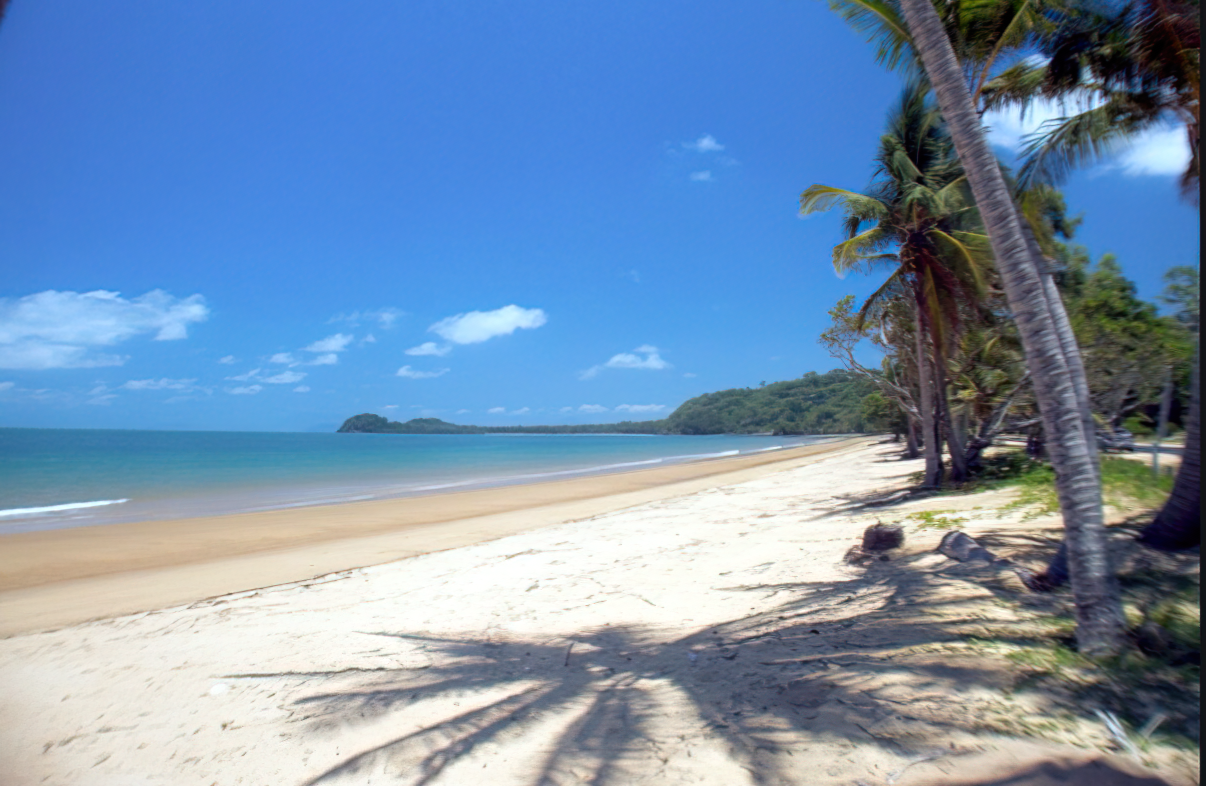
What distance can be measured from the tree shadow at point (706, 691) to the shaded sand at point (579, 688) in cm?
2

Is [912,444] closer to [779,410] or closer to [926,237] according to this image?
[926,237]

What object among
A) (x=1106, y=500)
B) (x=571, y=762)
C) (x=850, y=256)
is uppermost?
(x=850, y=256)

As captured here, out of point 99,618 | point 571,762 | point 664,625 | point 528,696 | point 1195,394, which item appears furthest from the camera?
point 99,618

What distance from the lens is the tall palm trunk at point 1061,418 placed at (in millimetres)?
3295

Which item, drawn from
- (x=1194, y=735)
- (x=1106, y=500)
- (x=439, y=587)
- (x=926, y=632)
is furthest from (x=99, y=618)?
(x=1106, y=500)

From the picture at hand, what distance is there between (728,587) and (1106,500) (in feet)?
13.0

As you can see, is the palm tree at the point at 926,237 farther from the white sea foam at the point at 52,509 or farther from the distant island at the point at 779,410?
the distant island at the point at 779,410

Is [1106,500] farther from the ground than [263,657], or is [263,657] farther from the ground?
[1106,500]

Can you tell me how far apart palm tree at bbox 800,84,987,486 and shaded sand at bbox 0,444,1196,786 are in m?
5.39

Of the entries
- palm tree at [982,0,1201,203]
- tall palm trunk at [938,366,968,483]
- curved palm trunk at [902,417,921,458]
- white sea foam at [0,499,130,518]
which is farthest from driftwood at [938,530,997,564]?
white sea foam at [0,499,130,518]

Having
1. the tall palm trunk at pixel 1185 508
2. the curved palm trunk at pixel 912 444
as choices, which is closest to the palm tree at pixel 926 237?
the tall palm trunk at pixel 1185 508

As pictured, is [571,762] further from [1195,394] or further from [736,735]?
[1195,394]

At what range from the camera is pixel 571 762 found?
9.55 feet

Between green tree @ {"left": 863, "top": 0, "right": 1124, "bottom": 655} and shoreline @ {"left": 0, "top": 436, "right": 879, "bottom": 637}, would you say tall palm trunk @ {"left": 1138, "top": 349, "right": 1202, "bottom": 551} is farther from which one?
shoreline @ {"left": 0, "top": 436, "right": 879, "bottom": 637}
